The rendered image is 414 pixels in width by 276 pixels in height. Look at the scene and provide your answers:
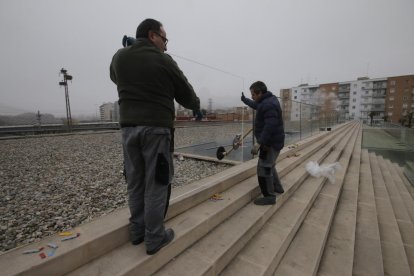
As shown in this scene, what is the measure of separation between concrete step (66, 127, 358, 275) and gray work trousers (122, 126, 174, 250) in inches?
5.7

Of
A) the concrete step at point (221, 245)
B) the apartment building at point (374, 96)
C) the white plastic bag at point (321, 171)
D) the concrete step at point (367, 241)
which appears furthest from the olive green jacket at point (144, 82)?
the apartment building at point (374, 96)

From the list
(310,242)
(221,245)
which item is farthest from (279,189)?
(221,245)

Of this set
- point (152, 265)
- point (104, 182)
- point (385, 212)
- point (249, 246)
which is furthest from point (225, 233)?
point (385, 212)

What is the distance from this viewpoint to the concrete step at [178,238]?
1.43 metres

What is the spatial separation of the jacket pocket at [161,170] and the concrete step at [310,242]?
1430mm

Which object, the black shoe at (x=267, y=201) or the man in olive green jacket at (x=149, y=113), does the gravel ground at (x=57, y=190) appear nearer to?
the man in olive green jacket at (x=149, y=113)

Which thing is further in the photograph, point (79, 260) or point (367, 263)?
point (367, 263)

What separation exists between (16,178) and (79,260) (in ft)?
11.2

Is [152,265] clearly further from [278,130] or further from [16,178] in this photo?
[16,178]

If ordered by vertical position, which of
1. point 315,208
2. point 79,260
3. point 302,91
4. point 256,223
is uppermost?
point 302,91

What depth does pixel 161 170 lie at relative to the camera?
4.64 ft

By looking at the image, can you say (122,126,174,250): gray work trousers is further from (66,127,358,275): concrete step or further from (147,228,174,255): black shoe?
(66,127,358,275): concrete step

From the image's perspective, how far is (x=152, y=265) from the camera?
152cm

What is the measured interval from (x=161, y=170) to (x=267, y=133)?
1.57 metres
